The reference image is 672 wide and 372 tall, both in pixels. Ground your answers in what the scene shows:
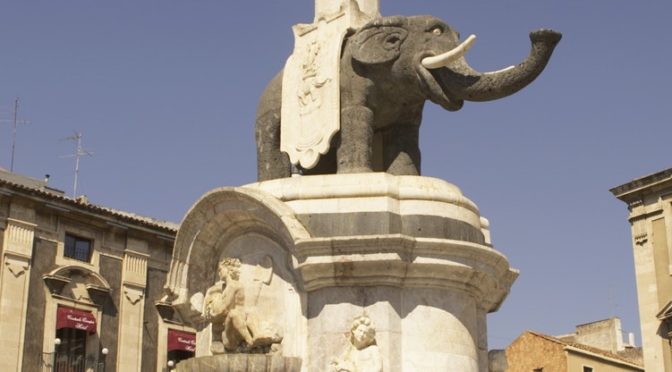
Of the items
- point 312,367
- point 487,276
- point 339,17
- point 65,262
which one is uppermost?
point 65,262

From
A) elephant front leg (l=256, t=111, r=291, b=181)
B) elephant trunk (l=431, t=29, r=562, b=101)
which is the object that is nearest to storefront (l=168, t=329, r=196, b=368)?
elephant front leg (l=256, t=111, r=291, b=181)

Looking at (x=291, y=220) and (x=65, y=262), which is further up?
(x=65, y=262)

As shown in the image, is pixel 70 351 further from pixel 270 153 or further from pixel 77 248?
pixel 270 153

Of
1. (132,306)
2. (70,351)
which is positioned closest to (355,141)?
(70,351)

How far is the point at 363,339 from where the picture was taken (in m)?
11.0

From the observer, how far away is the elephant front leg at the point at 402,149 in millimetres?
13133

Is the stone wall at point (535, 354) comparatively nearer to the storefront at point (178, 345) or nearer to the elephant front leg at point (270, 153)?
the storefront at point (178, 345)

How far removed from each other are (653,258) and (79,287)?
58.2ft

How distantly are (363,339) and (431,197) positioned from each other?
173 cm

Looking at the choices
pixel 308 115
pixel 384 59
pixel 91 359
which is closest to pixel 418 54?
pixel 384 59

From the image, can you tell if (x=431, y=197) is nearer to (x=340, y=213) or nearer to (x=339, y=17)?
(x=340, y=213)

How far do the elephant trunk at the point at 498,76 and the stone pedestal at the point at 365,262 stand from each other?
41.0 inches

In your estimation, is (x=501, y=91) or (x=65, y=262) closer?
(x=501, y=91)

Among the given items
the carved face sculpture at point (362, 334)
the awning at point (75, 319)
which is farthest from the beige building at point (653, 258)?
the carved face sculpture at point (362, 334)
